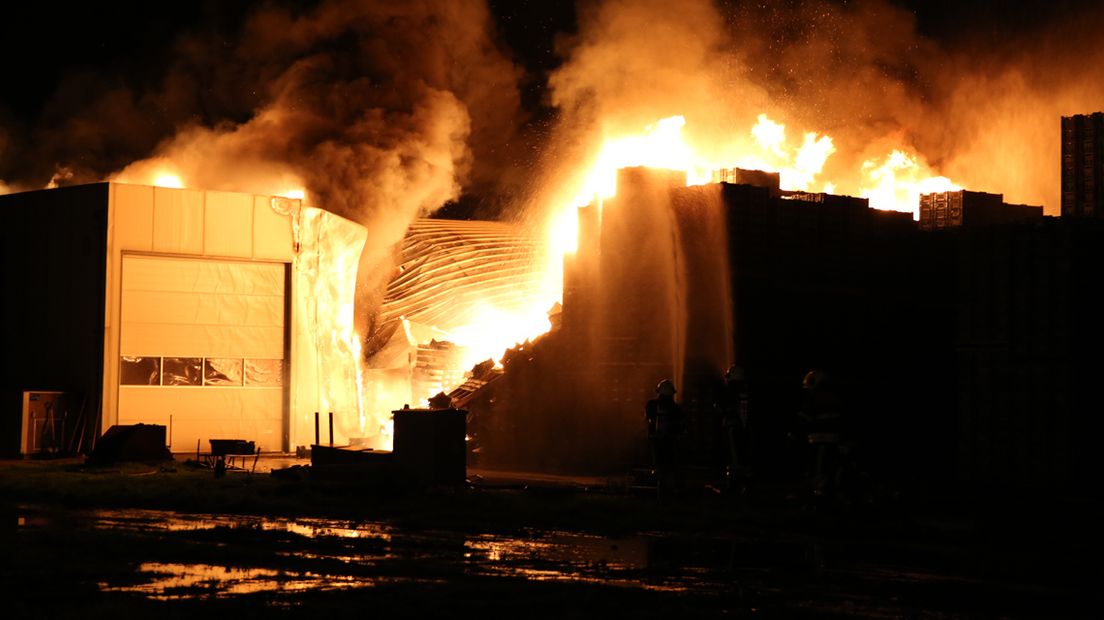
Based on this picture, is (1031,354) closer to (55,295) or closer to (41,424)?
(41,424)

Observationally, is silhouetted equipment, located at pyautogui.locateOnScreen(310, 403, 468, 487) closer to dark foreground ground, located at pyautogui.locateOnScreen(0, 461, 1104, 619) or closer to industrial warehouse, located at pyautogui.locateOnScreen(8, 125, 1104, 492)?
dark foreground ground, located at pyautogui.locateOnScreen(0, 461, 1104, 619)

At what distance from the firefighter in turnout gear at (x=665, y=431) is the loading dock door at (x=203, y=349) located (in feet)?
44.5

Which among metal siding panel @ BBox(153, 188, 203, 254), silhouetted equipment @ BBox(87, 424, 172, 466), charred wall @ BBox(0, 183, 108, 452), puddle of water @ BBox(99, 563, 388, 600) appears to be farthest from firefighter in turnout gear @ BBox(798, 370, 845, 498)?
charred wall @ BBox(0, 183, 108, 452)

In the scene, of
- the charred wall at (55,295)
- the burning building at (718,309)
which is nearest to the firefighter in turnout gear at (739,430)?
the burning building at (718,309)

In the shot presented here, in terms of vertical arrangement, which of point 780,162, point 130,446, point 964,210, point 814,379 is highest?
point 780,162

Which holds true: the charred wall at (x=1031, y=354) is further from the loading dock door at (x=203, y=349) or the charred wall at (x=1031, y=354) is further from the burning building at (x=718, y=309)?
the loading dock door at (x=203, y=349)

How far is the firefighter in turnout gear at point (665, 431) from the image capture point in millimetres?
19234

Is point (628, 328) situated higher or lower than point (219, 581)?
higher

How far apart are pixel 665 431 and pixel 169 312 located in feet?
47.8

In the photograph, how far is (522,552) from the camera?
42.9 ft

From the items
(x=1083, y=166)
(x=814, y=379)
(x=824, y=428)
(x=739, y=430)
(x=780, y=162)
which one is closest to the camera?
(x=814, y=379)

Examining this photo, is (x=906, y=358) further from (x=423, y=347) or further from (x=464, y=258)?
(x=464, y=258)

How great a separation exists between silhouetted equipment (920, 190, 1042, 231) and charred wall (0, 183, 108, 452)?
17.7m

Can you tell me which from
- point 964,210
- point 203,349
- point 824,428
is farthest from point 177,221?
point 824,428
